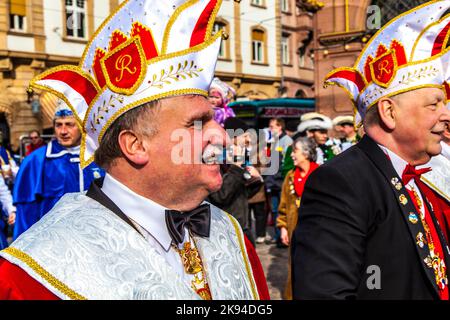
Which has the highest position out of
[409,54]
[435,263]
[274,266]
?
[409,54]

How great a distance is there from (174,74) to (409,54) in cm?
125

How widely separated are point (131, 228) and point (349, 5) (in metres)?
8.54

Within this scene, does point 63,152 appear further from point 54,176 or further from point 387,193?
point 387,193

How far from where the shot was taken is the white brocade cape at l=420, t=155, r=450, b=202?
283 cm

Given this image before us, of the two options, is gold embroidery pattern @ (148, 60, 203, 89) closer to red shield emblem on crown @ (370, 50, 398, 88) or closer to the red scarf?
red shield emblem on crown @ (370, 50, 398, 88)

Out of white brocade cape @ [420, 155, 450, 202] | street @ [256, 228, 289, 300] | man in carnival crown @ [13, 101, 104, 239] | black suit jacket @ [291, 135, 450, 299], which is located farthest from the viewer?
street @ [256, 228, 289, 300]

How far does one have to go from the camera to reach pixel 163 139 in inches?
61.7

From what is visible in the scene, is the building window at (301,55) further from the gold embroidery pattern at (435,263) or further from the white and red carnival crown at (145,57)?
the white and red carnival crown at (145,57)

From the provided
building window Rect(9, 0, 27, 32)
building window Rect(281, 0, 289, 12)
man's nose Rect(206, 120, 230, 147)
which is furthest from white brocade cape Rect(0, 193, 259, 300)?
building window Rect(281, 0, 289, 12)

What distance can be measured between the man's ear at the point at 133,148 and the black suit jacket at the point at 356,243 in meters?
0.78

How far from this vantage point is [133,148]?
5.17ft

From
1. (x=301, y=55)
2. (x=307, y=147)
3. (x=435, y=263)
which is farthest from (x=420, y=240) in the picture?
(x=301, y=55)
